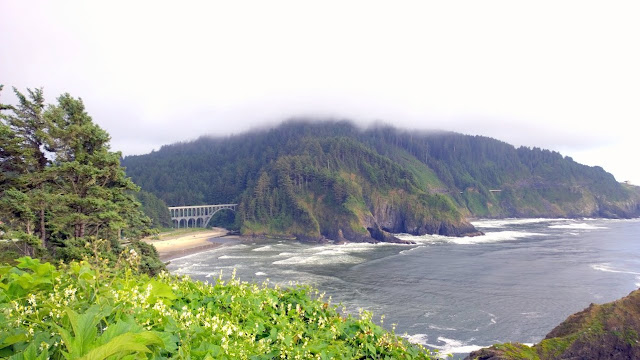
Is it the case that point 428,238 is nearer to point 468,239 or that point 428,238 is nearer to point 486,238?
point 468,239

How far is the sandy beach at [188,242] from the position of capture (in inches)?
3511

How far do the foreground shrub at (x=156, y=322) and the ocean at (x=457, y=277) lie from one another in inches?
504

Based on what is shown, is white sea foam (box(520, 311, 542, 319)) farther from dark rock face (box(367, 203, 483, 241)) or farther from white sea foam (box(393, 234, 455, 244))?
dark rock face (box(367, 203, 483, 241))

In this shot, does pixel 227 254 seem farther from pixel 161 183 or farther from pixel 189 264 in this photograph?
pixel 161 183

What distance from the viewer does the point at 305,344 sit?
19.5 ft

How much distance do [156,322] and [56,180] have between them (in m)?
28.4

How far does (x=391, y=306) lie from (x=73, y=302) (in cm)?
4535

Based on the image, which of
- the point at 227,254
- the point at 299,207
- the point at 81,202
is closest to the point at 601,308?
the point at 81,202

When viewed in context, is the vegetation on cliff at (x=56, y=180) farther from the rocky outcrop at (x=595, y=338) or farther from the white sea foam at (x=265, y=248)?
the white sea foam at (x=265, y=248)

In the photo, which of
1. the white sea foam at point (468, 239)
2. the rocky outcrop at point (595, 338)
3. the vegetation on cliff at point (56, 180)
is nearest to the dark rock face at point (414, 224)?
the white sea foam at point (468, 239)

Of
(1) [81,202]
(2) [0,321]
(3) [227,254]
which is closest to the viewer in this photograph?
(2) [0,321]

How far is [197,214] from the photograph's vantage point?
151875 mm

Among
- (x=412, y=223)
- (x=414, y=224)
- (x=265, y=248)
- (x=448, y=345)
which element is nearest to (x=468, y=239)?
(x=414, y=224)

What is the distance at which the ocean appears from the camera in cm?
3962
